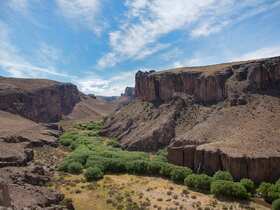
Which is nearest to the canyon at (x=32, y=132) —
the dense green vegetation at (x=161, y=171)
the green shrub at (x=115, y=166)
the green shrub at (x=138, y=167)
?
the dense green vegetation at (x=161, y=171)

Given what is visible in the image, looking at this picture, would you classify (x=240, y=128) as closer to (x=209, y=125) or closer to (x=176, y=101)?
(x=209, y=125)

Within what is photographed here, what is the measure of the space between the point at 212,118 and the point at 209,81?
17.2 m

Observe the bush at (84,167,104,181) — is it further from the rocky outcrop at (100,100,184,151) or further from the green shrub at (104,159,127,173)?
the rocky outcrop at (100,100,184,151)

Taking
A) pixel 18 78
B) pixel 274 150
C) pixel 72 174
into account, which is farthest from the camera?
pixel 18 78

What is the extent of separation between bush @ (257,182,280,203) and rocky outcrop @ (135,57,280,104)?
1371 inches

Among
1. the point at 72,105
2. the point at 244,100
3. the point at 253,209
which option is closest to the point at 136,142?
the point at 244,100

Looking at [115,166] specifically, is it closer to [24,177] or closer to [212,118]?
[24,177]

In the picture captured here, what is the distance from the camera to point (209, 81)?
285ft

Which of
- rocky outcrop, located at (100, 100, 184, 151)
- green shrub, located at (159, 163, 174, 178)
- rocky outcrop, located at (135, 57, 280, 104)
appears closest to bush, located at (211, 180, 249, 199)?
green shrub, located at (159, 163, 174, 178)

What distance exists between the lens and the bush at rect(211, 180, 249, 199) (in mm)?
43594

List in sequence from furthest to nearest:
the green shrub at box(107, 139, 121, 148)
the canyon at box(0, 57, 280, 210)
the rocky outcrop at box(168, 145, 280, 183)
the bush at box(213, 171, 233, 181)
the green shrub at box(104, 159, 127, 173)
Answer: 1. the green shrub at box(107, 139, 121, 148)
2. the green shrub at box(104, 159, 127, 173)
3. the rocky outcrop at box(168, 145, 280, 183)
4. the canyon at box(0, 57, 280, 210)
5. the bush at box(213, 171, 233, 181)

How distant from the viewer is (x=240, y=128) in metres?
62.7

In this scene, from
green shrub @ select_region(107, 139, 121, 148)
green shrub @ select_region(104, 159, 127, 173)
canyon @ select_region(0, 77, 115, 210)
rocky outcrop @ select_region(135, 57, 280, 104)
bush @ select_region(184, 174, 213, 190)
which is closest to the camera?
canyon @ select_region(0, 77, 115, 210)

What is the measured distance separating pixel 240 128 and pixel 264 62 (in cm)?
2264
